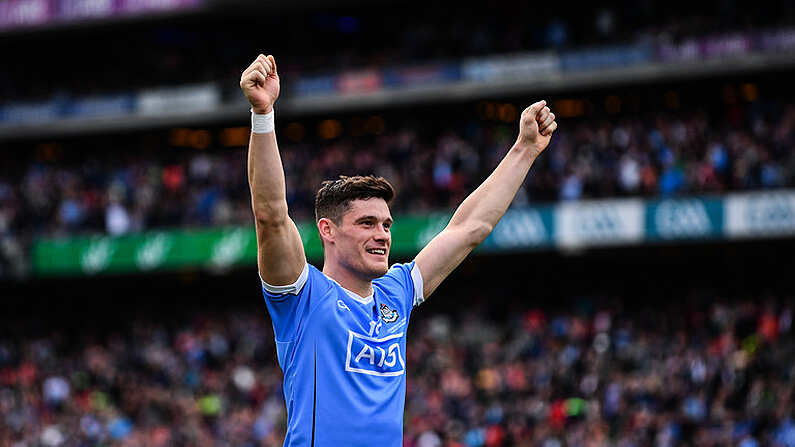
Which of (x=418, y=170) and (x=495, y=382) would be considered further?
(x=418, y=170)

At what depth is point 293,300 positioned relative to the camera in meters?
4.88

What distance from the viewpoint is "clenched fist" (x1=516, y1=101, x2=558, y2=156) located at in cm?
591

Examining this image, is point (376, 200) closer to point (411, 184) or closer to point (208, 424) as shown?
point (208, 424)

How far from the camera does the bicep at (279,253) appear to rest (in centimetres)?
469

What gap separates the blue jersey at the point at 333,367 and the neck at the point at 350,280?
5 cm

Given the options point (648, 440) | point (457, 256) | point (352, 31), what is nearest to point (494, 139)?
point (352, 31)

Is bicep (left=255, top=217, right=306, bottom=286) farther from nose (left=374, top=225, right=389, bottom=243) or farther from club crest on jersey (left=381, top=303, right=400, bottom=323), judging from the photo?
club crest on jersey (left=381, top=303, right=400, bottom=323)

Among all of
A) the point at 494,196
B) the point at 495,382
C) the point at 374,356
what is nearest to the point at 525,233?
the point at 495,382

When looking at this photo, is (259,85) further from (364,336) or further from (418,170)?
(418,170)

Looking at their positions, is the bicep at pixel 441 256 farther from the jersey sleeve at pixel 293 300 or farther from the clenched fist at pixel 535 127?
the jersey sleeve at pixel 293 300

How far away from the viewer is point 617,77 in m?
24.9

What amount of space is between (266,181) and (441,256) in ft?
4.15

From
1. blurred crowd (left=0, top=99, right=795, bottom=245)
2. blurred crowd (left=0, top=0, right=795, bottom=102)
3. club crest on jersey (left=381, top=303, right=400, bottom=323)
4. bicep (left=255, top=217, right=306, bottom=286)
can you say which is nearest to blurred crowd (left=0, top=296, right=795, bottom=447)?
blurred crowd (left=0, top=99, right=795, bottom=245)

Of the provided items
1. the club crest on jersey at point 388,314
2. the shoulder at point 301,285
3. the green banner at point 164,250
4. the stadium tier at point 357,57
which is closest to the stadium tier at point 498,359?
the green banner at point 164,250
